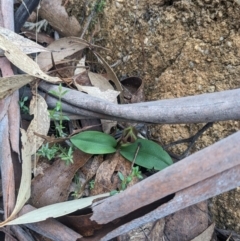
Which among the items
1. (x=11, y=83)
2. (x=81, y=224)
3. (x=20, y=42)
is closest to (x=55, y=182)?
(x=81, y=224)

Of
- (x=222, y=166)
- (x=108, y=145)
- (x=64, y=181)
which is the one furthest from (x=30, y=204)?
(x=222, y=166)

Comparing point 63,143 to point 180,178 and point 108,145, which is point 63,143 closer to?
point 108,145

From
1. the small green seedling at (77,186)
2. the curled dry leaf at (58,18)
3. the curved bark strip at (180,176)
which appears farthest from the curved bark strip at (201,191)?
the curled dry leaf at (58,18)

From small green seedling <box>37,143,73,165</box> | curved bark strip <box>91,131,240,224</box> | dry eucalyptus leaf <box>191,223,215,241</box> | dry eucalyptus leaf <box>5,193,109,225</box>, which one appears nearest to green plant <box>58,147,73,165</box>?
small green seedling <box>37,143,73,165</box>

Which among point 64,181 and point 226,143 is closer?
point 226,143

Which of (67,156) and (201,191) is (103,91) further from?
(201,191)
